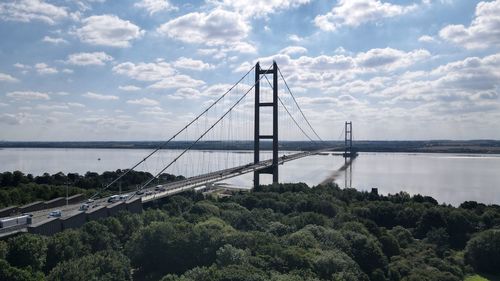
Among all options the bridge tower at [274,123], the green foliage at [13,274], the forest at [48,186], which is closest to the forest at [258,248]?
the green foliage at [13,274]

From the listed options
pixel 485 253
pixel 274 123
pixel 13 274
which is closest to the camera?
pixel 13 274

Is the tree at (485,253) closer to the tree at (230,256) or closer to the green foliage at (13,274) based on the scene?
the tree at (230,256)

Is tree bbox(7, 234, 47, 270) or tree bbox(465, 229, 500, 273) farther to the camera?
tree bbox(465, 229, 500, 273)

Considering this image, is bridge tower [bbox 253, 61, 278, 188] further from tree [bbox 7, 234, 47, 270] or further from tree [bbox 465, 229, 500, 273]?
tree [bbox 7, 234, 47, 270]

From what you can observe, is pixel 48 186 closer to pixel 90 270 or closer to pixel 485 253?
pixel 90 270

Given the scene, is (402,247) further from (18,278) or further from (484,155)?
(484,155)

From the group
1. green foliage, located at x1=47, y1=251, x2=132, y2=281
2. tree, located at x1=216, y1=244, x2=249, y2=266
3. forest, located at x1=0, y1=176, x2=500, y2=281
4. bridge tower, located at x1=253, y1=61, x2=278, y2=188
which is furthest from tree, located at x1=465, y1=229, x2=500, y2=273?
bridge tower, located at x1=253, y1=61, x2=278, y2=188

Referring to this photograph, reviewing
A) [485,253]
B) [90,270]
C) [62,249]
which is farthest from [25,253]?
[485,253]

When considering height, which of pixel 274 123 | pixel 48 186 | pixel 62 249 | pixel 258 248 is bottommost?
pixel 258 248
